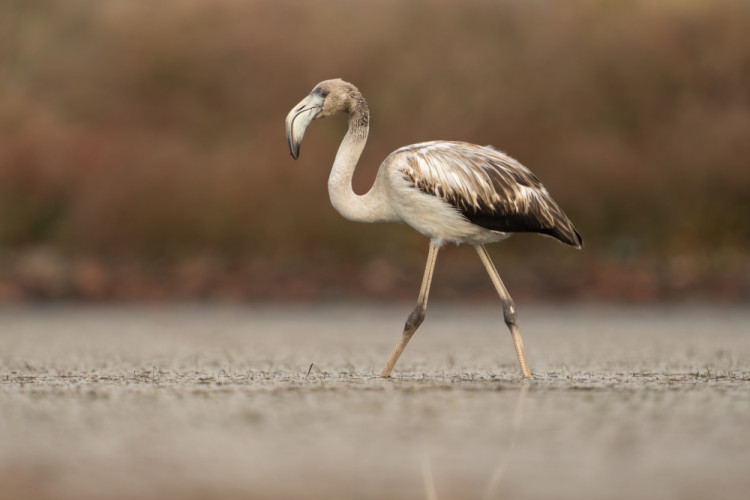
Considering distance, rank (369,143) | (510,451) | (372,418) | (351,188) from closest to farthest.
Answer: (510,451)
(372,418)
(351,188)
(369,143)

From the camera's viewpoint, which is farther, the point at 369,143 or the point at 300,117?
the point at 369,143

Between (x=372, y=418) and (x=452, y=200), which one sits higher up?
(x=452, y=200)

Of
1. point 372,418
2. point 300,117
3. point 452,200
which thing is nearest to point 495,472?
point 372,418

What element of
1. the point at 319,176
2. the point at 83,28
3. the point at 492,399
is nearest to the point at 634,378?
the point at 492,399

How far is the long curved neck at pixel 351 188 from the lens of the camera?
7.77 meters

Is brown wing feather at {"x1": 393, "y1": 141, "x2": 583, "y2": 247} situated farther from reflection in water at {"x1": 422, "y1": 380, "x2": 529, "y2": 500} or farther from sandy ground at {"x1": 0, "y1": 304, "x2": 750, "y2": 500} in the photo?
reflection in water at {"x1": 422, "y1": 380, "x2": 529, "y2": 500}

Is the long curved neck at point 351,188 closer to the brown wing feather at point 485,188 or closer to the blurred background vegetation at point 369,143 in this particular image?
the brown wing feather at point 485,188

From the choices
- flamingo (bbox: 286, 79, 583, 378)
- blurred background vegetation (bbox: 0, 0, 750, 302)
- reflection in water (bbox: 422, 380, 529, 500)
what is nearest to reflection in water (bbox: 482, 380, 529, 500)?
reflection in water (bbox: 422, 380, 529, 500)

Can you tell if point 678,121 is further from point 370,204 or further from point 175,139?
point 370,204

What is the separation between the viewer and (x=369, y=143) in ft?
52.7

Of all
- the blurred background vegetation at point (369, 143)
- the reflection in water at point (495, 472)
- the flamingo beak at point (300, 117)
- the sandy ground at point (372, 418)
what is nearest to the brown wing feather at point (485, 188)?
the flamingo beak at point (300, 117)

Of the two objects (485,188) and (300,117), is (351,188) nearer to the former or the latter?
(300,117)

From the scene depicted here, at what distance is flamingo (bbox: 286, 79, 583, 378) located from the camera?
7445 millimetres

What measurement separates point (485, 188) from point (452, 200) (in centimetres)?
22
